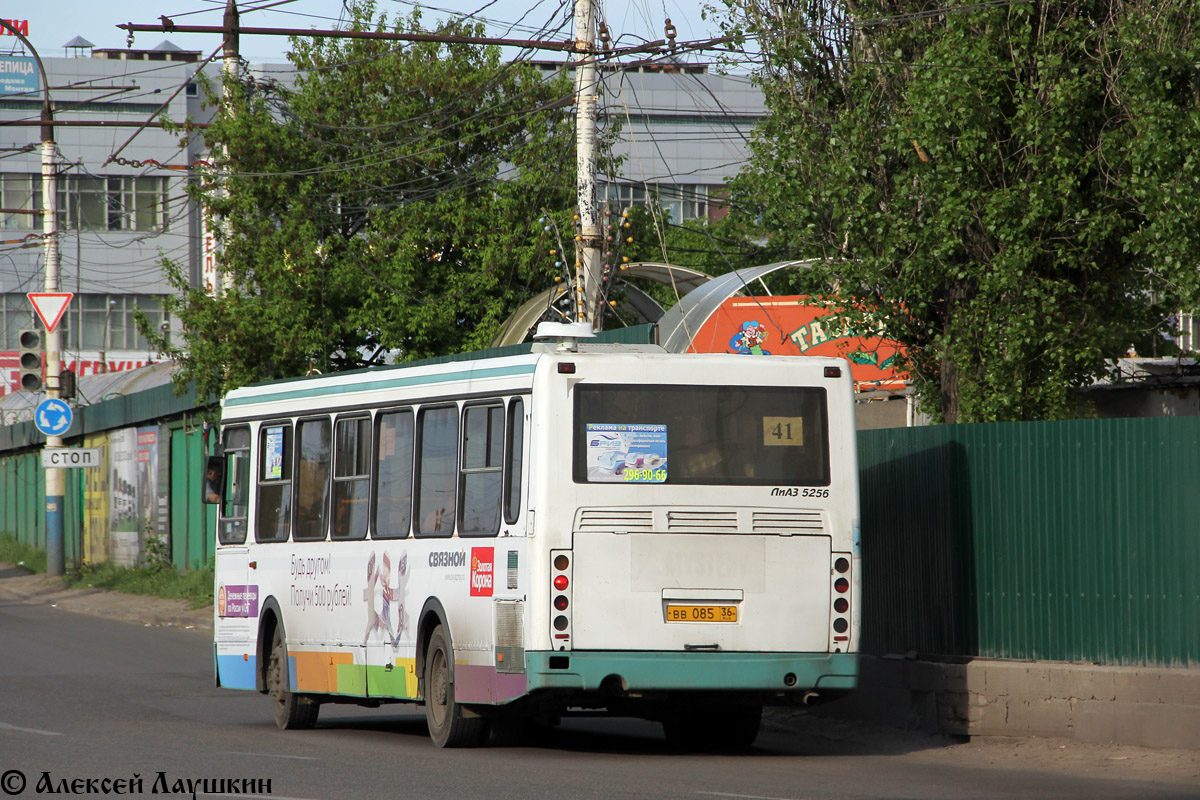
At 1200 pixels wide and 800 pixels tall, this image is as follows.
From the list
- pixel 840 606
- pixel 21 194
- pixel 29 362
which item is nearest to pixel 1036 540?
pixel 840 606

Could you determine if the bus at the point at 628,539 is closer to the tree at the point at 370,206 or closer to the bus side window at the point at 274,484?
the bus side window at the point at 274,484

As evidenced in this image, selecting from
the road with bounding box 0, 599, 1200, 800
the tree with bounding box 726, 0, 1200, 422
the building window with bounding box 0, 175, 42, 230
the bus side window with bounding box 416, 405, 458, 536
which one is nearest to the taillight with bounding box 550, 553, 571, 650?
the road with bounding box 0, 599, 1200, 800

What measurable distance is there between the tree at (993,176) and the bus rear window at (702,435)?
112 inches

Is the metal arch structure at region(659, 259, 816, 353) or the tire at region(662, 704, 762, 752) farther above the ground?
the metal arch structure at region(659, 259, 816, 353)

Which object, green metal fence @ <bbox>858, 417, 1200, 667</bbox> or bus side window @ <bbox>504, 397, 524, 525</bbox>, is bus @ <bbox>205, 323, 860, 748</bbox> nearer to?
bus side window @ <bbox>504, 397, 524, 525</bbox>

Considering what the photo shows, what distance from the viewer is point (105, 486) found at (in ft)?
138

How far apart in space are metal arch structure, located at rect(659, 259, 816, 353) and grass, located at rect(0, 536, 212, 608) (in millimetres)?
11507

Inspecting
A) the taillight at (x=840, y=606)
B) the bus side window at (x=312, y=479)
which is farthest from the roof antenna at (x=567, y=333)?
the bus side window at (x=312, y=479)

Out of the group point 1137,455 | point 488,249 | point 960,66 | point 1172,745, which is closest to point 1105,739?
point 1172,745

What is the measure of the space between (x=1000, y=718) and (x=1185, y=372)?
5.92m

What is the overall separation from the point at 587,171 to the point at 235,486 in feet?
20.0

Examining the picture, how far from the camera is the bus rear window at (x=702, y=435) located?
1161cm

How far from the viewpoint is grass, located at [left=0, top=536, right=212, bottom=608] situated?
31.3 m

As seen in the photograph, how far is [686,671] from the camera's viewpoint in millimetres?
11453
